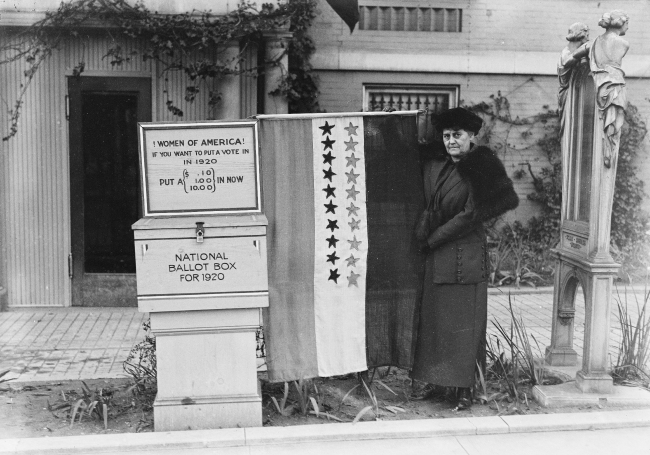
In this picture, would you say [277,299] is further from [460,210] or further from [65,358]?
[65,358]

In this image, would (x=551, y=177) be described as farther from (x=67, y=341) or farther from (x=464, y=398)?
(x=67, y=341)

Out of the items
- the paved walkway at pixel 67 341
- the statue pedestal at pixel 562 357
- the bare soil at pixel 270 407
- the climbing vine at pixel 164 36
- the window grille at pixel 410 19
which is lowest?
the paved walkway at pixel 67 341

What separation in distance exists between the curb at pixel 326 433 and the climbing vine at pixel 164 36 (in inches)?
185

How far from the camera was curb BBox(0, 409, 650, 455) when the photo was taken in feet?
14.8

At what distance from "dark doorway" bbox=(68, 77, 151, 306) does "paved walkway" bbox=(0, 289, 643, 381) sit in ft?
1.22

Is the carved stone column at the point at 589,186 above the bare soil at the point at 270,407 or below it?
above

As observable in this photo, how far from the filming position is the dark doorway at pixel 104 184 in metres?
8.69

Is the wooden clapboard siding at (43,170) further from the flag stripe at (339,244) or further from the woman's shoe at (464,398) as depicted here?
the woman's shoe at (464,398)

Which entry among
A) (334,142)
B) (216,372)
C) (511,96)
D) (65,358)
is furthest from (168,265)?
(511,96)

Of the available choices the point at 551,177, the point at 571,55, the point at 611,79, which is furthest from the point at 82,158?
the point at 551,177

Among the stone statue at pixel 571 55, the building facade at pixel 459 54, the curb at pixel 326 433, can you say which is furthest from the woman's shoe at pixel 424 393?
the building facade at pixel 459 54

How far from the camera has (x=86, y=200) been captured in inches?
347

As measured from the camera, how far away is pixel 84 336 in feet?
24.6

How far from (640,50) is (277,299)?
307 inches
